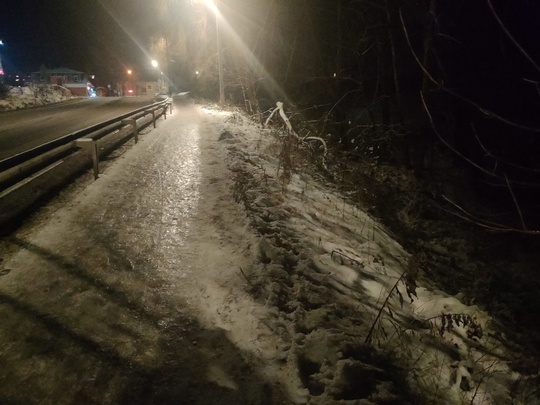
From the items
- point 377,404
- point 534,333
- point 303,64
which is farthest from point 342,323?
point 303,64

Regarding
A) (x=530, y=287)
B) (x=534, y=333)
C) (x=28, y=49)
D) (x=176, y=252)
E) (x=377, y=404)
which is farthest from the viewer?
(x=28, y=49)

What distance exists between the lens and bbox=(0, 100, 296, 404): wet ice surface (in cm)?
284

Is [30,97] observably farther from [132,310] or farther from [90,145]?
[132,310]

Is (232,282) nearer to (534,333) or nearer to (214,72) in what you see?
(534,333)

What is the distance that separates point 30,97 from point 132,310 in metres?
36.3

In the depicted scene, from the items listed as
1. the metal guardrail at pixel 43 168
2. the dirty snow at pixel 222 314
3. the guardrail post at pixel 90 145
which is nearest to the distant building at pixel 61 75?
the metal guardrail at pixel 43 168

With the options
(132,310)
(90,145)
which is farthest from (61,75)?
(132,310)

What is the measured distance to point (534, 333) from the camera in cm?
690

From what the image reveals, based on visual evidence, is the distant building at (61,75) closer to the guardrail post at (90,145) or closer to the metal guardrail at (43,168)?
the metal guardrail at (43,168)

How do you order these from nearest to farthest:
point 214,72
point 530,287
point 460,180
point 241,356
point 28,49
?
point 241,356 → point 530,287 → point 460,180 → point 214,72 → point 28,49

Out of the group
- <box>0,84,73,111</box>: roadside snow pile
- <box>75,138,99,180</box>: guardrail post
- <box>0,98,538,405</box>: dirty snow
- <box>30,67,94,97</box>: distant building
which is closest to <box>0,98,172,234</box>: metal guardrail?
<box>75,138,99,180</box>: guardrail post

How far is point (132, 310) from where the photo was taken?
12.0ft

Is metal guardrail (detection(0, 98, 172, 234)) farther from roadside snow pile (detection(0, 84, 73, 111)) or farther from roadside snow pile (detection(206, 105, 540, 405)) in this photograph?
roadside snow pile (detection(0, 84, 73, 111))

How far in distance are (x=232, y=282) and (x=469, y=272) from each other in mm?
7284
